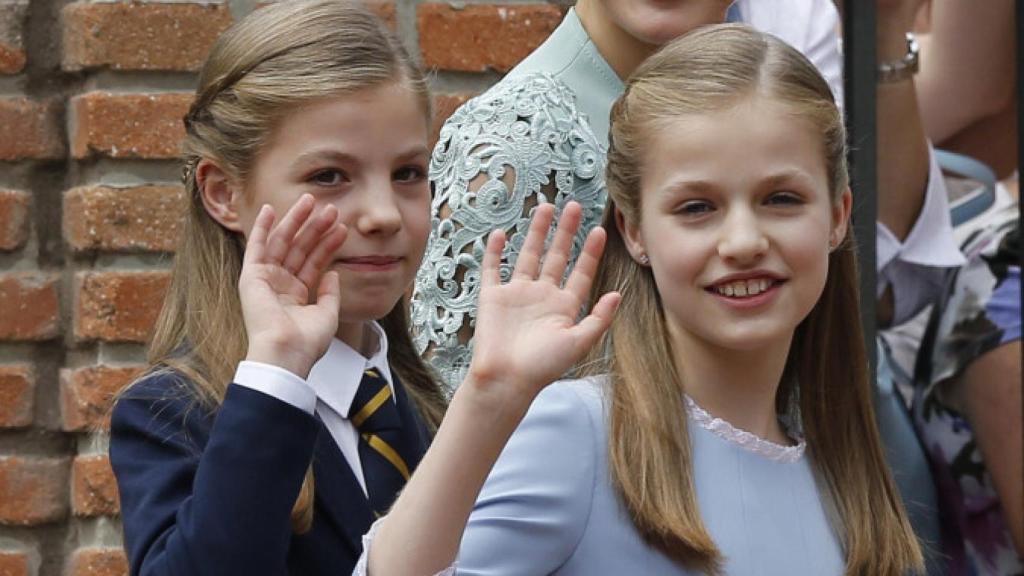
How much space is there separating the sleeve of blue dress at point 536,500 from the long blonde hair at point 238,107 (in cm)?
35

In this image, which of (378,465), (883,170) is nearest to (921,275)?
(883,170)

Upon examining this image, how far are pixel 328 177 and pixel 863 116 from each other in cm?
110

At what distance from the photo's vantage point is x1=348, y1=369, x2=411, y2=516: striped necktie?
87.2 inches

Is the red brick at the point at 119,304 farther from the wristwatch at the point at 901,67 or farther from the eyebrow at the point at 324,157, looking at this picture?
the wristwatch at the point at 901,67

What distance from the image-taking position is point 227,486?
6.28ft

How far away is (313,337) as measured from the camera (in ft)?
6.48

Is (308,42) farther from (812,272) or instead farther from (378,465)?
(812,272)

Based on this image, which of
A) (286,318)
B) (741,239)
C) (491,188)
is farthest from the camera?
(491,188)

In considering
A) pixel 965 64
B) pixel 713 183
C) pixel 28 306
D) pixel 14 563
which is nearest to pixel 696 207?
pixel 713 183

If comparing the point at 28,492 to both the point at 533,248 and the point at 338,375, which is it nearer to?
the point at 338,375

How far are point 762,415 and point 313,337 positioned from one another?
550 mm

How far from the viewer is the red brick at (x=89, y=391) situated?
276 cm

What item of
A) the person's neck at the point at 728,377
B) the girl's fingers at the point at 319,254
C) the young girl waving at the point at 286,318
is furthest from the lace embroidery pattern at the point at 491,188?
the girl's fingers at the point at 319,254

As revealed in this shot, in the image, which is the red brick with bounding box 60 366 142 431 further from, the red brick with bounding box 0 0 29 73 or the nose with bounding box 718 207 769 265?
the nose with bounding box 718 207 769 265
